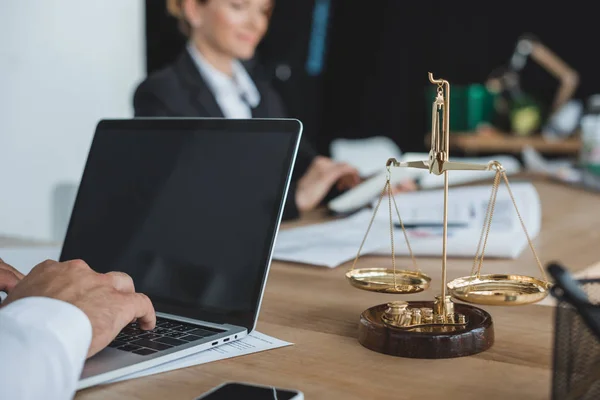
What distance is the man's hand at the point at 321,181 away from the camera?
1681 mm

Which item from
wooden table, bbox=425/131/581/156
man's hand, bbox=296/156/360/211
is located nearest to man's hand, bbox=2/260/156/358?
man's hand, bbox=296/156/360/211

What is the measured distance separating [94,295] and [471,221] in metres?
0.84

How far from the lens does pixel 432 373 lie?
2.08 ft

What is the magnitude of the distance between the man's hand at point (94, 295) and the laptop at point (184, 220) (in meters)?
0.03

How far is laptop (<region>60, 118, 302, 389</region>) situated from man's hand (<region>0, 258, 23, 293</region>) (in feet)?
0.31

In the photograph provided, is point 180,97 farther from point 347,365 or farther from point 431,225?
point 347,365

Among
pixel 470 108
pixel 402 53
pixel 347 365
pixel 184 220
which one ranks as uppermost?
pixel 402 53

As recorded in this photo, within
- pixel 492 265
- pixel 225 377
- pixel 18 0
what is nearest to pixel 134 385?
pixel 225 377

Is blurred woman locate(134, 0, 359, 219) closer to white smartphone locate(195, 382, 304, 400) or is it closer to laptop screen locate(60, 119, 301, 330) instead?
laptop screen locate(60, 119, 301, 330)

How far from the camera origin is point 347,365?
66 centimetres

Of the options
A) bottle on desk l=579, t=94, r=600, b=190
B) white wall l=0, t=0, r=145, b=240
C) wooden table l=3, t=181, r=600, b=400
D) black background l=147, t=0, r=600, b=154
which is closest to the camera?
wooden table l=3, t=181, r=600, b=400

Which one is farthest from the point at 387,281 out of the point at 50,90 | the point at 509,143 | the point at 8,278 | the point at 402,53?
the point at 402,53

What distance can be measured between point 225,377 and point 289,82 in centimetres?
374

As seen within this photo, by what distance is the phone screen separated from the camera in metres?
0.56
